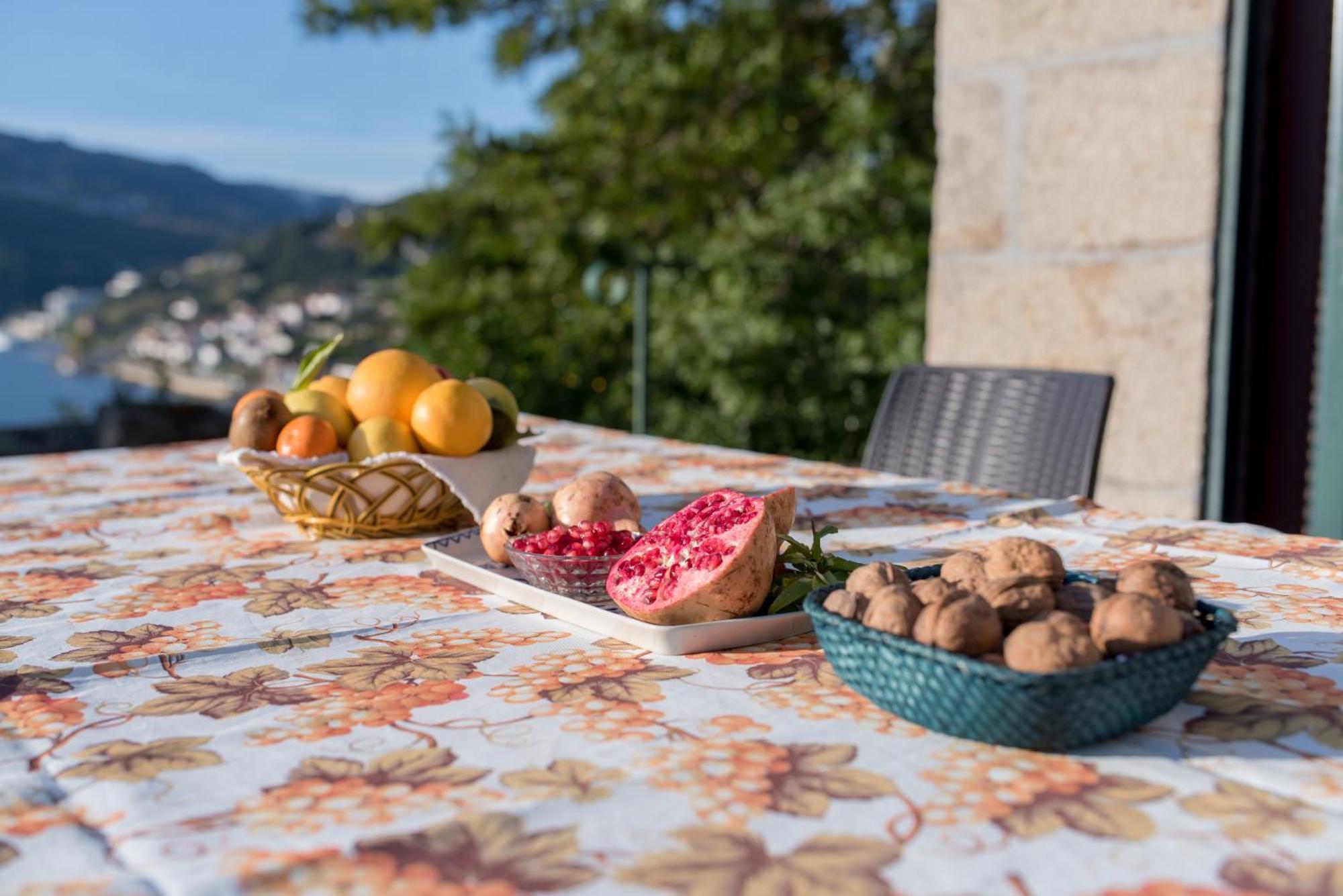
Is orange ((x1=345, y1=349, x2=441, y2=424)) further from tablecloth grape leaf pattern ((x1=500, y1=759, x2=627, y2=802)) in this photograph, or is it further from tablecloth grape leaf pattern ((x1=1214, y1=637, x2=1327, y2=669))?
tablecloth grape leaf pattern ((x1=1214, y1=637, x2=1327, y2=669))

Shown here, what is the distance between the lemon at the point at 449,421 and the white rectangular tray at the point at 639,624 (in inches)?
10.2

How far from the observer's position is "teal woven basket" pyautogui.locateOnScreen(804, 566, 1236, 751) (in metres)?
0.68

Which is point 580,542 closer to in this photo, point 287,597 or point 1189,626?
point 287,597

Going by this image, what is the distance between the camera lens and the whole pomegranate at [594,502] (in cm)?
122

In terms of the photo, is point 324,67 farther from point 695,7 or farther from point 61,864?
point 61,864

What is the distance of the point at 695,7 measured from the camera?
5516mm

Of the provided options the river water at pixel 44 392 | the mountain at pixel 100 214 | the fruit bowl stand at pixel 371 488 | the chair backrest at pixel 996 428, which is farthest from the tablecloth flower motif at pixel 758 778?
the mountain at pixel 100 214

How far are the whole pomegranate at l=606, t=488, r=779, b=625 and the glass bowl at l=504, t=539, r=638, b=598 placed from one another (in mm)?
55

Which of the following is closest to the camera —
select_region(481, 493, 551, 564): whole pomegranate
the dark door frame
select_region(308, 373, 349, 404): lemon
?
select_region(481, 493, 551, 564): whole pomegranate

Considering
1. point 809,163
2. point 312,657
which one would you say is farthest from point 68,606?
point 809,163

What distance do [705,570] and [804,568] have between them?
107mm

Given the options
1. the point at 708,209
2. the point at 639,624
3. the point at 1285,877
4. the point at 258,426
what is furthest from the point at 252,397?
the point at 708,209

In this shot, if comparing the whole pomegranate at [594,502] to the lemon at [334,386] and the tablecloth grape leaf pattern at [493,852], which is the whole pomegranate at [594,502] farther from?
the tablecloth grape leaf pattern at [493,852]

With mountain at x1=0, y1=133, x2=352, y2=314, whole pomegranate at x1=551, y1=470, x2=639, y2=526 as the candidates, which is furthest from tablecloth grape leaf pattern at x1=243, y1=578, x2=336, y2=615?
mountain at x1=0, y1=133, x2=352, y2=314
